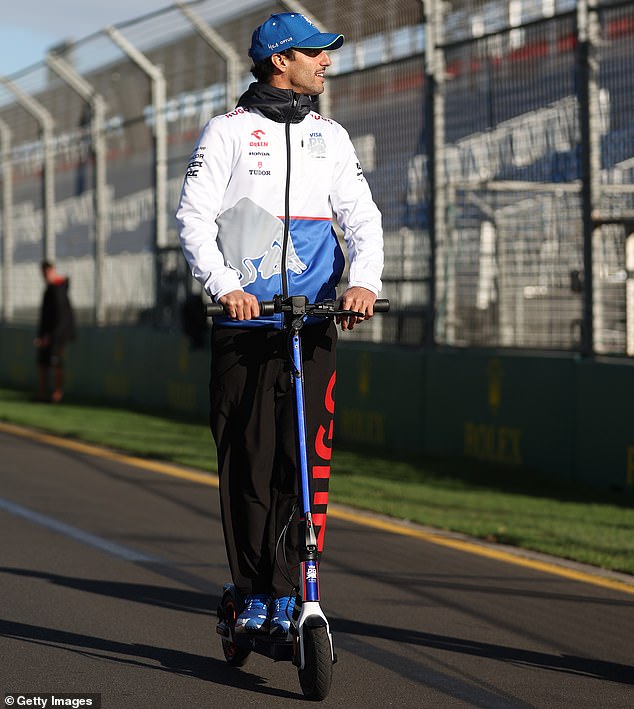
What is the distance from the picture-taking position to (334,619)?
6336 millimetres

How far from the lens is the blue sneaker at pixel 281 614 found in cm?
492

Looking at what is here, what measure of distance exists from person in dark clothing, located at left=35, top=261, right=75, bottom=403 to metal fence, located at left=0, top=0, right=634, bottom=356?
0.72 metres

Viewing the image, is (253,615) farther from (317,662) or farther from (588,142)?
(588,142)

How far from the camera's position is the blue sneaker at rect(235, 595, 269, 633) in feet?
16.5

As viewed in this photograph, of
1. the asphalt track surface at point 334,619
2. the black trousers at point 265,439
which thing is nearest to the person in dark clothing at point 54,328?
the asphalt track surface at point 334,619

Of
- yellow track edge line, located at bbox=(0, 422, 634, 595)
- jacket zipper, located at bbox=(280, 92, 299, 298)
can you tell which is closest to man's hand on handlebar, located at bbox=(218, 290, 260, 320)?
jacket zipper, located at bbox=(280, 92, 299, 298)

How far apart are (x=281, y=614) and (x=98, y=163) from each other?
53.8 feet

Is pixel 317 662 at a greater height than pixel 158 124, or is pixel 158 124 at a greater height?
pixel 158 124

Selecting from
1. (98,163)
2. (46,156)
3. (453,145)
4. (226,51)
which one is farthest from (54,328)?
(453,145)

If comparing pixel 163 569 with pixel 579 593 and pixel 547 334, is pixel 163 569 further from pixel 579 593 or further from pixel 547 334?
pixel 547 334

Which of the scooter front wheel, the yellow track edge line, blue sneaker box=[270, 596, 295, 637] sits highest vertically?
blue sneaker box=[270, 596, 295, 637]

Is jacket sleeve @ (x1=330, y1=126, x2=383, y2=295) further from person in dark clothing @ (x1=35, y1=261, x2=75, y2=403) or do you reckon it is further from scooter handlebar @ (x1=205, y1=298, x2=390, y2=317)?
person in dark clothing @ (x1=35, y1=261, x2=75, y2=403)

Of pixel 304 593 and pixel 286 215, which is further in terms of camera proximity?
pixel 286 215
